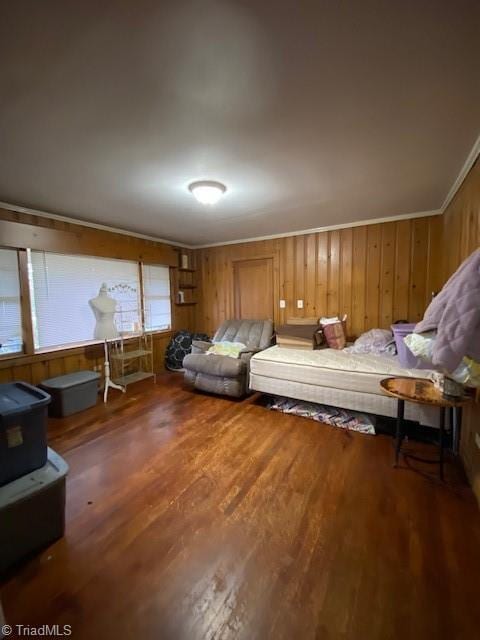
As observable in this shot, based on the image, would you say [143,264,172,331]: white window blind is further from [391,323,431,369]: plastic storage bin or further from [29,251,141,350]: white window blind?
[391,323,431,369]: plastic storage bin

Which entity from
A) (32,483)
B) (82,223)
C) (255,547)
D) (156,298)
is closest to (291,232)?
(156,298)

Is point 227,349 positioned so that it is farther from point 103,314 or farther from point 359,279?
point 359,279

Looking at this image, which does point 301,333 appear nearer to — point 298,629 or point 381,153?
point 381,153

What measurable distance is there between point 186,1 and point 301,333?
3.06 m

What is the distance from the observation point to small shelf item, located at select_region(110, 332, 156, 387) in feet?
12.7

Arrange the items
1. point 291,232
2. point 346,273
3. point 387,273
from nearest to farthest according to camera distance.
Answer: point 387,273
point 346,273
point 291,232

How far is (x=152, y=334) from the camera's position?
449 centimetres

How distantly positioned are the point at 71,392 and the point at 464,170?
14.0 feet

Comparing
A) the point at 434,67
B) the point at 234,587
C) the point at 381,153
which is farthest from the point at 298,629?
the point at 381,153

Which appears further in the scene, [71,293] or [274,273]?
[274,273]

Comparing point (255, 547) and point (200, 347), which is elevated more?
point (200, 347)

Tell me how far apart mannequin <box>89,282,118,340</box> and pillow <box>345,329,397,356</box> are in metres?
3.07

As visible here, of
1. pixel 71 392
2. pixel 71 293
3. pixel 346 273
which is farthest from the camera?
pixel 346 273

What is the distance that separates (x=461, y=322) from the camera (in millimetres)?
1301
